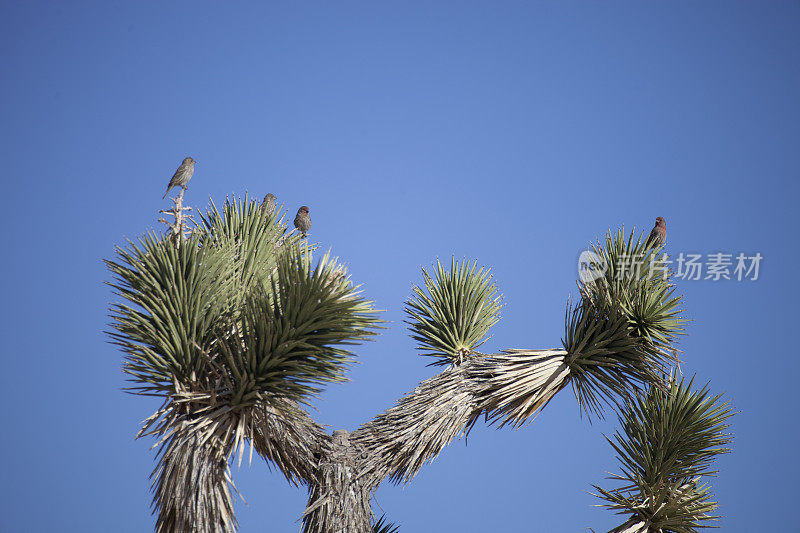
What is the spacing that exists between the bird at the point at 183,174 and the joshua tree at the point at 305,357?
0.46 metres

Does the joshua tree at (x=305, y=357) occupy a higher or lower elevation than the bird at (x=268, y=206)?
lower

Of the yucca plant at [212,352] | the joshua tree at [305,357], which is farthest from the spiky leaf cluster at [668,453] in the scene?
the yucca plant at [212,352]

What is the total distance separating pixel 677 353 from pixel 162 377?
16.7ft

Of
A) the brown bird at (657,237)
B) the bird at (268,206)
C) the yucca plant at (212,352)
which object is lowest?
the yucca plant at (212,352)

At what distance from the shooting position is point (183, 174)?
301 inches

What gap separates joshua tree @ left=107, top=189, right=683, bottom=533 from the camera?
5.85 meters

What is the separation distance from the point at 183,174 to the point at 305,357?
2763 mm

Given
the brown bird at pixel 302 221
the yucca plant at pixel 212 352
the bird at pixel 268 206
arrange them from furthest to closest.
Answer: the brown bird at pixel 302 221 → the bird at pixel 268 206 → the yucca plant at pixel 212 352

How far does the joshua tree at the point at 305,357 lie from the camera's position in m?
5.85

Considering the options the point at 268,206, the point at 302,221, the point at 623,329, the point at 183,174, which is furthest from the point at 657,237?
the point at 183,174

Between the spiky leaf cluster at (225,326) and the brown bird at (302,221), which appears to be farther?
the brown bird at (302,221)

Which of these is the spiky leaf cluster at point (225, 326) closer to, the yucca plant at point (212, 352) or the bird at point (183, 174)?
the yucca plant at point (212, 352)

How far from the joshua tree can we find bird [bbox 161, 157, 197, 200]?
46cm

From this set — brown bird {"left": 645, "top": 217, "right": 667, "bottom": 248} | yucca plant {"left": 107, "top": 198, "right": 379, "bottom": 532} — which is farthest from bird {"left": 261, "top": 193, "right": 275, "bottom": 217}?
brown bird {"left": 645, "top": 217, "right": 667, "bottom": 248}
